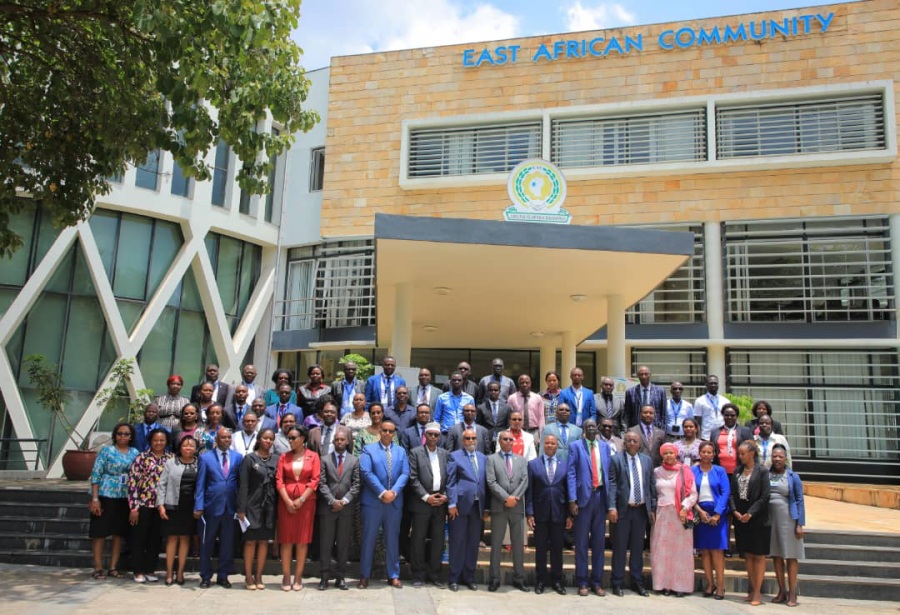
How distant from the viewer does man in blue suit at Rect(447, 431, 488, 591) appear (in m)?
8.00

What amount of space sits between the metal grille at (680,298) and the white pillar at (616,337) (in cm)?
659

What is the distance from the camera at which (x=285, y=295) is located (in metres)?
23.7

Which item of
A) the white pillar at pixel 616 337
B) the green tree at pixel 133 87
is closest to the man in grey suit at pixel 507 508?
the green tree at pixel 133 87

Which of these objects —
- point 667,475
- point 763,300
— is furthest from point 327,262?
point 667,475

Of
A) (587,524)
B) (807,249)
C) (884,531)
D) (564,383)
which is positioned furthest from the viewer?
(807,249)

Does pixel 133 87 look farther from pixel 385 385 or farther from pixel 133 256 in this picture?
pixel 133 256

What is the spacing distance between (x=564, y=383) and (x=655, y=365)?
12.3 feet

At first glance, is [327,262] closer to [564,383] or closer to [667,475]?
[564,383]

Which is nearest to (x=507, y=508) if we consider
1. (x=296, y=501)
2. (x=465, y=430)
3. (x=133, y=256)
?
(x=465, y=430)

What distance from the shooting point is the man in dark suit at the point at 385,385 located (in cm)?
988

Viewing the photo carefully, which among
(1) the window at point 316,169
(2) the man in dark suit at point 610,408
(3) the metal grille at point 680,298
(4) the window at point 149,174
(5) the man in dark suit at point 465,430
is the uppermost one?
(1) the window at point 316,169

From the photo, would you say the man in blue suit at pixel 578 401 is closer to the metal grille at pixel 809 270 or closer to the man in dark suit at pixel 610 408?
the man in dark suit at pixel 610 408

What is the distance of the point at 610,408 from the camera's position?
32.6ft

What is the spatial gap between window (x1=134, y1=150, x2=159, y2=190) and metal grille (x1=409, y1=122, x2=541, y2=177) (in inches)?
276
